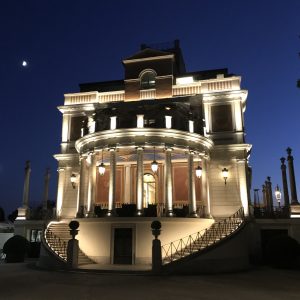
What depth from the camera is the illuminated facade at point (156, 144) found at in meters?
21.9

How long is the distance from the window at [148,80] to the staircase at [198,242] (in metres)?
12.4

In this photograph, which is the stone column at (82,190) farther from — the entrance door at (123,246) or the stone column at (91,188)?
the entrance door at (123,246)

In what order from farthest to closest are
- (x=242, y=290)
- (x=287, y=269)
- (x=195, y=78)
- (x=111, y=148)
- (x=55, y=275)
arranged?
(x=195, y=78) → (x=111, y=148) → (x=287, y=269) → (x=55, y=275) → (x=242, y=290)

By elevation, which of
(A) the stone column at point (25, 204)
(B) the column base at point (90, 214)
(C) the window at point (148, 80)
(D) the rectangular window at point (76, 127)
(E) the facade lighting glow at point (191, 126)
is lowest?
(B) the column base at point (90, 214)

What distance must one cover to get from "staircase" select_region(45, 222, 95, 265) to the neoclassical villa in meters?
0.09

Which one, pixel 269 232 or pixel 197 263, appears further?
pixel 269 232

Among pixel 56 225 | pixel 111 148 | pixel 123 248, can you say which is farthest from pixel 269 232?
pixel 56 225

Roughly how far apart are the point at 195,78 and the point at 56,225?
52.6 feet

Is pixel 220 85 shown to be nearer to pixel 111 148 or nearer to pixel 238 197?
pixel 238 197

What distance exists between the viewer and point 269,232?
24.6 m

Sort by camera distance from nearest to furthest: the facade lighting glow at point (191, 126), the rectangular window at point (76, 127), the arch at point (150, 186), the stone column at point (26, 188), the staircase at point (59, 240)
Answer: the staircase at point (59, 240) → the facade lighting glow at point (191, 126) → the arch at point (150, 186) → the rectangular window at point (76, 127) → the stone column at point (26, 188)

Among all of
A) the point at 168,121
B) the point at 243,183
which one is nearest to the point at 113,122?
the point at 168,121

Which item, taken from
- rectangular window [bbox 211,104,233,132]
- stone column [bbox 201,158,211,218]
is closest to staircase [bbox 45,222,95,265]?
stone column [bbox 201,158,211,218]

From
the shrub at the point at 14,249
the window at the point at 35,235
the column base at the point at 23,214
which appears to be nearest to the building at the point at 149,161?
the shrub at the point at 14,249
